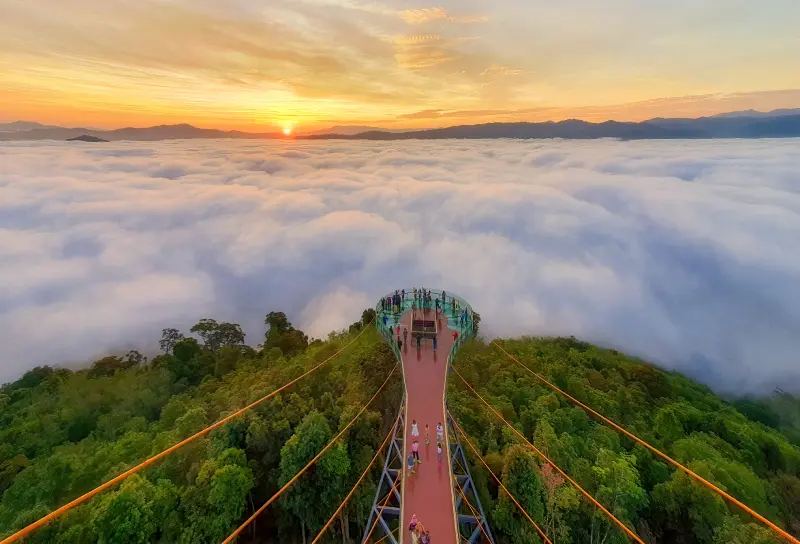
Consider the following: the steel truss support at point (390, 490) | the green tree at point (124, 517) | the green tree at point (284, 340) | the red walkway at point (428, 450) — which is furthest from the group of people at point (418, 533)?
the green tree at point (284, 340)

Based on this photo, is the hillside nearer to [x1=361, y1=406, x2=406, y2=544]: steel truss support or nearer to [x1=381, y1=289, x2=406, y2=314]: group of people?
[x1=361, y1=406, x2=406, y2=544]: steel truss support

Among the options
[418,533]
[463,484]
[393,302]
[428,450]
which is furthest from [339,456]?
[393,302]

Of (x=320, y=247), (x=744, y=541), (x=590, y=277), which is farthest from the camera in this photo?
(x=320, y=247)

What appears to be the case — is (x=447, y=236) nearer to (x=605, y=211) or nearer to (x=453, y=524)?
(x=605, y=211)

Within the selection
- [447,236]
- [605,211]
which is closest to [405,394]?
[447,236]

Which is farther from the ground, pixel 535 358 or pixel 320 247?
pixel 535 358

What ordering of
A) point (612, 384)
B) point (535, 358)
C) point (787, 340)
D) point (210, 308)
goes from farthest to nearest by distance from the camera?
point (210, 308)
point (787, 340)
point (535, 358)
point (612, 384)

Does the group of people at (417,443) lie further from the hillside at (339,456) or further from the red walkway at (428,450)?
the hillside at (339,456)
